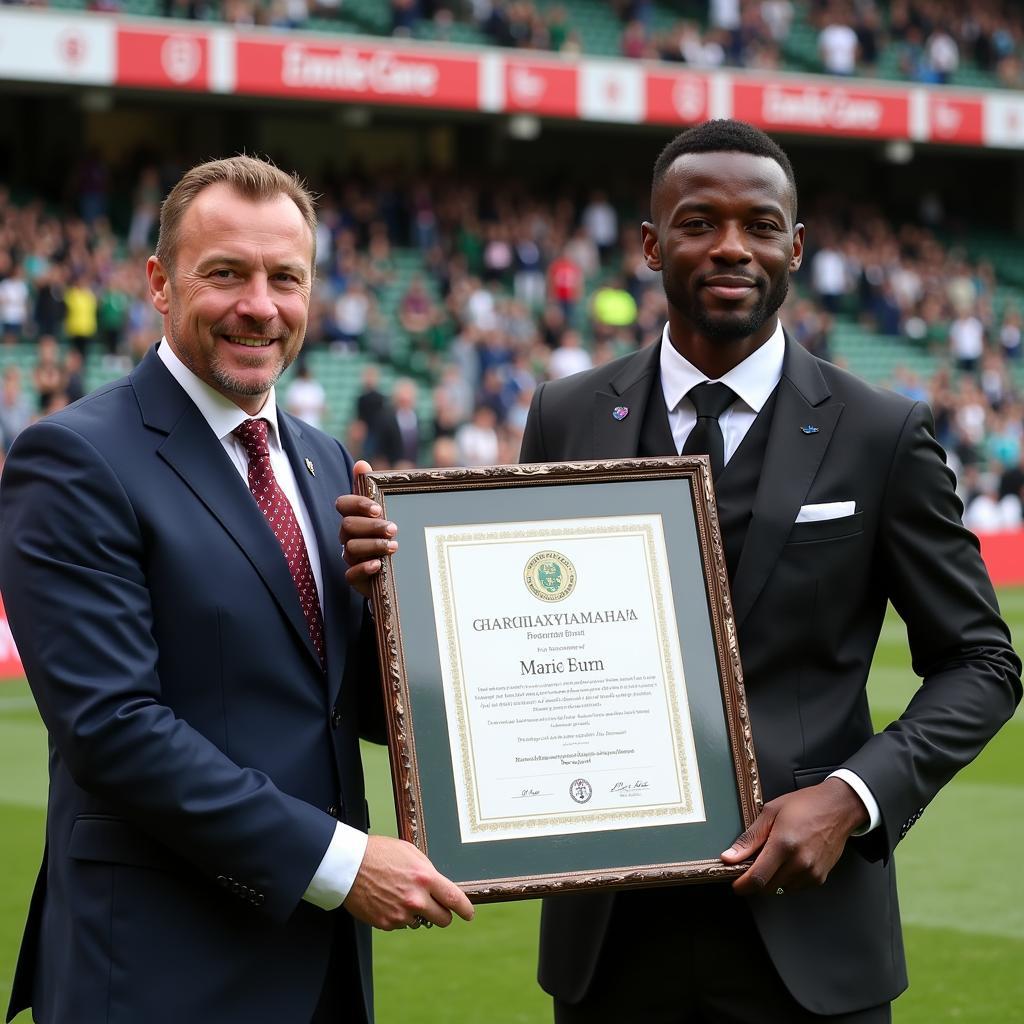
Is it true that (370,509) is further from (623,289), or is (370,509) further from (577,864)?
(623,289)

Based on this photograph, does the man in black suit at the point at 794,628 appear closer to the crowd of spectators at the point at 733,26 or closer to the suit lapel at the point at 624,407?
the suit lapel at the point at 624,407

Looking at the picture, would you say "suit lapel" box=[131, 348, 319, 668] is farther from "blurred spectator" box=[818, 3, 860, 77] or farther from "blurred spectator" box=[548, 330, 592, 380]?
"blurred spectator" box=[818, 3, 860, 77]

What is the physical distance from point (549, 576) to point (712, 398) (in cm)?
49

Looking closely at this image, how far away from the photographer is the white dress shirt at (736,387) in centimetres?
348

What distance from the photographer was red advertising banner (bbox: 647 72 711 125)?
27.9 meters

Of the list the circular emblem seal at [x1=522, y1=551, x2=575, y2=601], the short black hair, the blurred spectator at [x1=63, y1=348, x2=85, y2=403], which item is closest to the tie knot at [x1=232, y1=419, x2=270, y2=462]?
the circular emblem seal at [x1=522, y1=551, x2=575, y2=601]

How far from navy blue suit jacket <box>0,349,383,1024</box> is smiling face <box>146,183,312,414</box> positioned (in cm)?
11

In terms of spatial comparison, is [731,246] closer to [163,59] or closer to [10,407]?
[10,407]

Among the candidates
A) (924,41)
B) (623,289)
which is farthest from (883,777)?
(924,41)

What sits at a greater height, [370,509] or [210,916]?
[370,509]

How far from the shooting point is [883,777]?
3.21 meters

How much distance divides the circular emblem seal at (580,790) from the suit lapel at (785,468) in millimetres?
417

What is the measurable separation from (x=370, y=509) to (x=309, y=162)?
27.0 m
